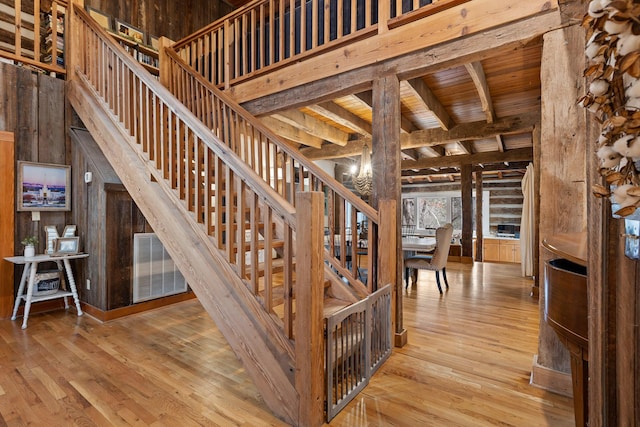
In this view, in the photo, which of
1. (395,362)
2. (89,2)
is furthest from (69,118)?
(395,362)

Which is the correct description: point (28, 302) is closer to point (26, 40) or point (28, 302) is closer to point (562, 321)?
point (26, 40)

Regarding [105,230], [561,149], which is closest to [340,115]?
[561,149]

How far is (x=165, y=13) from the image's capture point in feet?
18.7

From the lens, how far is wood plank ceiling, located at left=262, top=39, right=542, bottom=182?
352cm

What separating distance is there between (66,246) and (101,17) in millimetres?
3775

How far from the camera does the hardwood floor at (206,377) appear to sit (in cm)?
179

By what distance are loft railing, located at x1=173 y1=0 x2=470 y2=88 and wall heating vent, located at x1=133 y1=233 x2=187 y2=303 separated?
2.19 meters

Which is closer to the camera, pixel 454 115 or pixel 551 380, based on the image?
pixel 551 380

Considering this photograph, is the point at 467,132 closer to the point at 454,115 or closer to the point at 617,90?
the point at 454,115

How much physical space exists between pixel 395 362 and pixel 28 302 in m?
3.63

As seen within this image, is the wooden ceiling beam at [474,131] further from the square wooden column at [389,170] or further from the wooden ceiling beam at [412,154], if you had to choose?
the square wooden column at [389,170]

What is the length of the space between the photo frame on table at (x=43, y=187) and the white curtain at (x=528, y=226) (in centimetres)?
661

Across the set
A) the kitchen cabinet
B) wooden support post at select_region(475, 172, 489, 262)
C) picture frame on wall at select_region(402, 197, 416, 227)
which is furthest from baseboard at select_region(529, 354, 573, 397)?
picture frame on wall at select_region(402, 197, 416, 227)

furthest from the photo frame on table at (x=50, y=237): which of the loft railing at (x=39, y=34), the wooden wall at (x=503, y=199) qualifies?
the wooden wall at (x=503, y=199)
